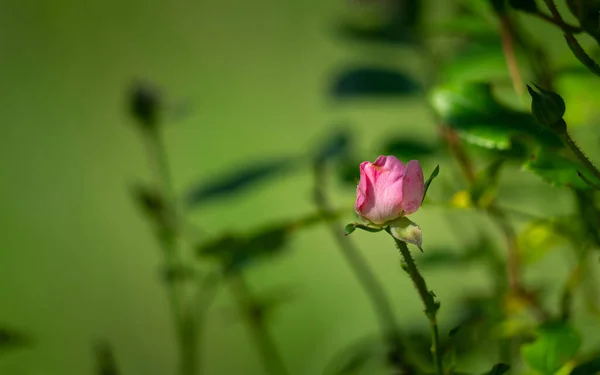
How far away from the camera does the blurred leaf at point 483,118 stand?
0.37 meters

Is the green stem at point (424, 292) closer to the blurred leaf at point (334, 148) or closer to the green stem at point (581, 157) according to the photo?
→ the green stem at point (581, 157)

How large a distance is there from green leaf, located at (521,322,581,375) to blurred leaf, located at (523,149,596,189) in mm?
78

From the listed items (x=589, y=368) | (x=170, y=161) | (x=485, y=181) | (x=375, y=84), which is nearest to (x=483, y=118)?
(x=485, y=181)

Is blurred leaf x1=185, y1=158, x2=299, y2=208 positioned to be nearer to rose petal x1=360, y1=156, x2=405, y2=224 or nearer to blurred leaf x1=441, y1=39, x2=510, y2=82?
blurred leaf x1=441, y1=39, x2=510, y2=82

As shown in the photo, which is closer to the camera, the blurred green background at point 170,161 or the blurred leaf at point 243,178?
the blurred leaf at point 243,178

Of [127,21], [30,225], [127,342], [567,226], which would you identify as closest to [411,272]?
[567,226]

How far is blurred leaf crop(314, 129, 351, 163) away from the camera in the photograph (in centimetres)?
57

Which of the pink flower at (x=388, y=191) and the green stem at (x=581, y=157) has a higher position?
the pink flower at (x=388, y=191)

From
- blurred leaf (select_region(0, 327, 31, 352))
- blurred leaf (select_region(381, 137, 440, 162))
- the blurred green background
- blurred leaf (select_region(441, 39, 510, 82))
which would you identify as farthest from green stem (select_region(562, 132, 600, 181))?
the blurred green background

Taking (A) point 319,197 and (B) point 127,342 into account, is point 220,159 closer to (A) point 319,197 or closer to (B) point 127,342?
(B) point 127,342

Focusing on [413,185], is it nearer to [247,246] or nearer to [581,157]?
[581,157]

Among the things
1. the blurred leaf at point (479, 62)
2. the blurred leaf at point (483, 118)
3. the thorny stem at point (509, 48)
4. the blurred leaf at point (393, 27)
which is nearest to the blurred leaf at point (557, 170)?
the blurred leaf at point (483, 118)

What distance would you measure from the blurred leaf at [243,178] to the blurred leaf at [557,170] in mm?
261

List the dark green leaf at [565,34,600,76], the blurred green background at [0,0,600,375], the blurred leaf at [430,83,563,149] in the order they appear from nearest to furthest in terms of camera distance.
Answer: the dark green leaf at [565,34,600,76] → the blurred leaf at [430,83,563,149] → the blurred green background at [0,0,600,375]
